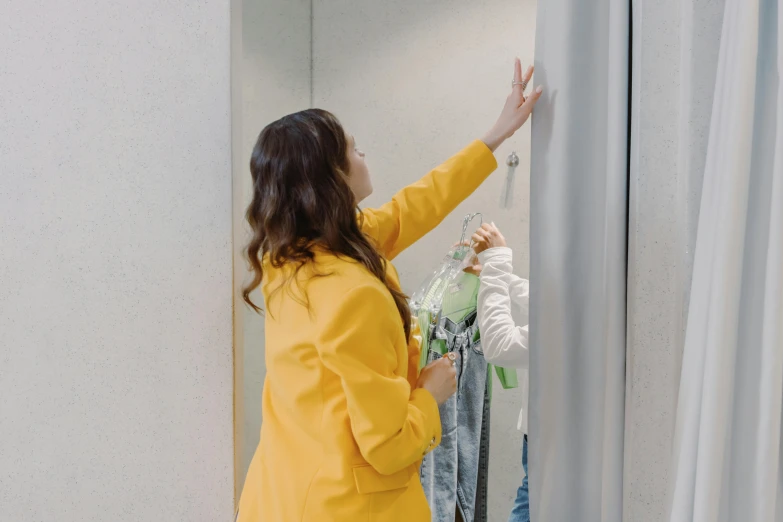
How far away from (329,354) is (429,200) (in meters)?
0.42

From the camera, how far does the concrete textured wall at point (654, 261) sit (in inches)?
35.3

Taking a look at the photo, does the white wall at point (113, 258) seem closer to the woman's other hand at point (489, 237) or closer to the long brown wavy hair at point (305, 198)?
the long brown wavy hair at point (305, 198)

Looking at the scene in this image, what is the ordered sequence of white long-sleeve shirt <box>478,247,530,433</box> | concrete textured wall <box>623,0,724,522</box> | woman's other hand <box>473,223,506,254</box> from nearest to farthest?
concrete textured wall <box>623,0,724,522</box>
white long-sleeve shirt <box>478,247,530,433</box>
woman's other hand <box>473,223,506,254</box>

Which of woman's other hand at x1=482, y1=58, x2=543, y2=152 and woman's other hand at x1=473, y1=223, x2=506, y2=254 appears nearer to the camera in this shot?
woman's other hand at x1=482, y1=58, x2=543, y2=152

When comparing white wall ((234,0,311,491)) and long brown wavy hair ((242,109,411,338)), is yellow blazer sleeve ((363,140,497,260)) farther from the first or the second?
white wall ((234,0,311,491))

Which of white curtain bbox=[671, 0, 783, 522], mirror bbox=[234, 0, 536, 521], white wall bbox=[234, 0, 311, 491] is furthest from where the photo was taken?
mirror bbox=[234, 0, 536, 521]

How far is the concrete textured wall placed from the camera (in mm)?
897

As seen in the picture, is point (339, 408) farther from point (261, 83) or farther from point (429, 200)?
point (261, 83)

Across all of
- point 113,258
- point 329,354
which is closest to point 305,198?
point 329,354

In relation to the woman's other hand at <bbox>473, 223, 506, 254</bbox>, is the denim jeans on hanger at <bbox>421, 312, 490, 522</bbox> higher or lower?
lower

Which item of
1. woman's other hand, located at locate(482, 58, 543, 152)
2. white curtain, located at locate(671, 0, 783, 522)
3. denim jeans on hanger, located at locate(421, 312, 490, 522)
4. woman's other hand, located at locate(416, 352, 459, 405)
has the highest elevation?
woman's other hand, located at locate(482, 58, 543, 152)

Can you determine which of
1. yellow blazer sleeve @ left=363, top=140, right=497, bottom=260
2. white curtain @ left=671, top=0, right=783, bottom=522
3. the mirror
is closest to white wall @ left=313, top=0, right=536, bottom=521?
the mirror

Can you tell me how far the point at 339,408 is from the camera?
0.97 meters

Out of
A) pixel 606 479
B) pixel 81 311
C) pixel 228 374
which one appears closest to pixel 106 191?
pixel 81 311
